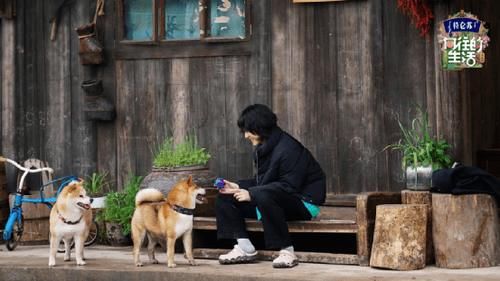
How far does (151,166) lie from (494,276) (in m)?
4.31

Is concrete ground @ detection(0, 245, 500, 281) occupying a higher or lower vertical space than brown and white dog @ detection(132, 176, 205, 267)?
lower

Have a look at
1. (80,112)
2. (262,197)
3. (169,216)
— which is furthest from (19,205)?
(262,197)

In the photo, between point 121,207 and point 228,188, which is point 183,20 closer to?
point 121,207

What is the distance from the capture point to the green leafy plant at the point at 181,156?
10.9 metres

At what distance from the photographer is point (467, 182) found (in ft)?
30.0

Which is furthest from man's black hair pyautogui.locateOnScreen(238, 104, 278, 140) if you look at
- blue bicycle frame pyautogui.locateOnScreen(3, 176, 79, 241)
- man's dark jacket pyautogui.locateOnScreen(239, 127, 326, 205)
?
blue bicycle frame pyautogui.locateOnScreen(3, 176, 79, 241)

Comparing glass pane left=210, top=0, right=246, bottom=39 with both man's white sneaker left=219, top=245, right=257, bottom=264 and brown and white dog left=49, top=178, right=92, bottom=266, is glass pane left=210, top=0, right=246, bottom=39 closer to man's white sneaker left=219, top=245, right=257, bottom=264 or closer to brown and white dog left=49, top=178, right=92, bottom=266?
brown and white dog left=49, top=178, right=92, bottom=266

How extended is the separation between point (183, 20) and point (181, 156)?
57.5 inches

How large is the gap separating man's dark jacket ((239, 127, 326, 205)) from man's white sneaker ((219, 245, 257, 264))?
1.84 ft

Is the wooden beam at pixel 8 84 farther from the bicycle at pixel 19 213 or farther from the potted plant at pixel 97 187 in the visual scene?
the potted plant at pixel 97 187

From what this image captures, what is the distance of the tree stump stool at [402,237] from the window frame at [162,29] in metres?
2.87

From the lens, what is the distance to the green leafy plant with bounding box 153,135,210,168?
10914 mm

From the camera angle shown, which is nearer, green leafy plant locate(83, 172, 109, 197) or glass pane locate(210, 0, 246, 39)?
glass pane locate(210, 0, 246, 39)

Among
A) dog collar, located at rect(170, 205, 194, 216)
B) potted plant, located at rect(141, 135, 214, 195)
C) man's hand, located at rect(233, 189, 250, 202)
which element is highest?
potted plant, located at rect(141, 135, 214, 195)
